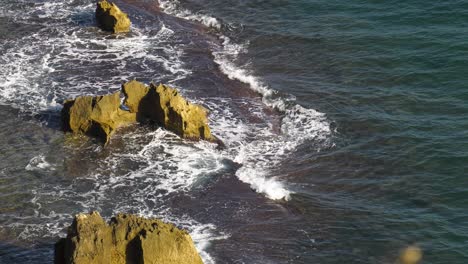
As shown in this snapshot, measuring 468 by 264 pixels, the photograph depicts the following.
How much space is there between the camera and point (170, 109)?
88.1ft

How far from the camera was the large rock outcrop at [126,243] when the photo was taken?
57.8 ft

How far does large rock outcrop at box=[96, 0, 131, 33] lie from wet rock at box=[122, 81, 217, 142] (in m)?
8.64

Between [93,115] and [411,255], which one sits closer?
[411,255]

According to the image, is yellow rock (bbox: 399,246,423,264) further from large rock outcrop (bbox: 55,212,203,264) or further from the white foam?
large rock outcrop (bbox: 55,212,203,264)

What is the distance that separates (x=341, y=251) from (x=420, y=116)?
29.9 feet

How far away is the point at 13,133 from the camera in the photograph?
26969 mm

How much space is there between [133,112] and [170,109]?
63.9 inches

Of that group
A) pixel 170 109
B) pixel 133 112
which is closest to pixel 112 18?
pixel 133 112

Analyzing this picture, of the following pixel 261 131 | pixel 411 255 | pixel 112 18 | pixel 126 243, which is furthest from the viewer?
pixel 112 18

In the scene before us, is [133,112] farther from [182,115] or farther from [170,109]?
[182,115]

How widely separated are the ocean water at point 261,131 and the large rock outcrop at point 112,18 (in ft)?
1.91

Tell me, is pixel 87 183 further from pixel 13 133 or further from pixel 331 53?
pixel 331 53

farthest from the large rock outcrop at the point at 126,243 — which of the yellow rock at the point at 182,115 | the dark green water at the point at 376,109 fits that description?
the yellow rock at the point at 182,115

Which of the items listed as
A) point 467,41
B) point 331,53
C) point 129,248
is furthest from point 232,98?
point 129,248
